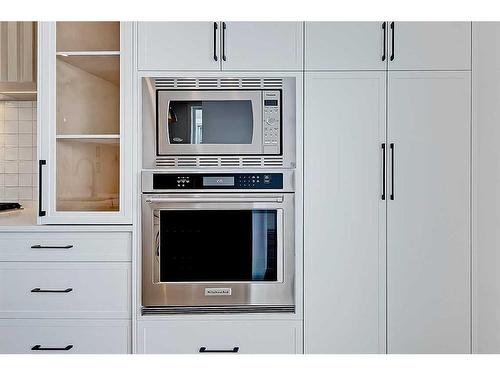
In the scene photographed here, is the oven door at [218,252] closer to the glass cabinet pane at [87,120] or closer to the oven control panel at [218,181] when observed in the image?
the oven control panel at [218,181]

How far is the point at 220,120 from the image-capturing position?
212 cm

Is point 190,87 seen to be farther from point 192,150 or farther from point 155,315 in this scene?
point 155,315

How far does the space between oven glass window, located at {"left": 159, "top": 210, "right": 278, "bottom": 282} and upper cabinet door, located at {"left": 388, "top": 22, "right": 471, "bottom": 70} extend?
0.89 meters

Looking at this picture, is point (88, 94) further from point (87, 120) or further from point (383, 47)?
point (383, 47)

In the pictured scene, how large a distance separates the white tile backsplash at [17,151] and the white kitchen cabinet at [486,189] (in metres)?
2.41

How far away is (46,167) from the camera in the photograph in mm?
2098

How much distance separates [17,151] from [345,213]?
198 cm

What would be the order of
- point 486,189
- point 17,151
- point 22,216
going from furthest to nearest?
1. point 17,151
2. point 22,216
3. point 486,189

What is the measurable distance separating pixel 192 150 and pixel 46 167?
655 mm

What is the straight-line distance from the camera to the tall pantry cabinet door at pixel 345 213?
209 centimetres

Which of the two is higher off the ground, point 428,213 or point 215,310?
point 428,213

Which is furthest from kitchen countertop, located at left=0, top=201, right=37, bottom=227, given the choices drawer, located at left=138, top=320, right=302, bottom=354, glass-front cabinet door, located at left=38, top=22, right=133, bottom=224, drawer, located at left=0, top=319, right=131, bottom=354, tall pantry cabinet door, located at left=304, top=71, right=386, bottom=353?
tall pantry cabinet door, located at left=304, top=71, right=386, bottom=353

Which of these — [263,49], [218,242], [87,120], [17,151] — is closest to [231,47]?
[263,49]
